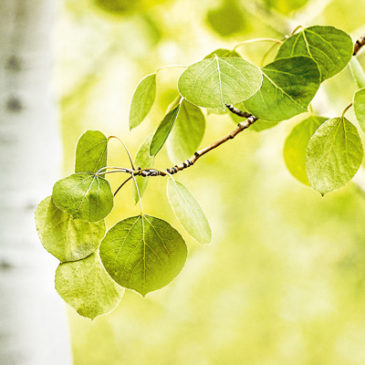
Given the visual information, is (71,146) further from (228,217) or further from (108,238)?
(108,238)

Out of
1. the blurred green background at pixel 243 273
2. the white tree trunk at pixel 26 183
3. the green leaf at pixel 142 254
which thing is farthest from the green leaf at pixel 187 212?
the blurred green background at pixel 243 273

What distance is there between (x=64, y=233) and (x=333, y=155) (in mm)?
161

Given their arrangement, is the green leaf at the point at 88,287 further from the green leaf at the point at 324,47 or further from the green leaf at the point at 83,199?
the green leaf at the point at 324,47

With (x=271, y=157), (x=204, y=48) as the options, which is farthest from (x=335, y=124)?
(x=271, y=157)

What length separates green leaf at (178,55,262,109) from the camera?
0.62 feet

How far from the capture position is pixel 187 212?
0.73 feet

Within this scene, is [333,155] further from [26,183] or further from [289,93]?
[26,183]

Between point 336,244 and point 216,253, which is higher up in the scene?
point 216,253

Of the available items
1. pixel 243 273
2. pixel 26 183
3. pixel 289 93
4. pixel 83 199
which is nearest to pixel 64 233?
pixel 83 199

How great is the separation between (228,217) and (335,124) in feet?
5.30

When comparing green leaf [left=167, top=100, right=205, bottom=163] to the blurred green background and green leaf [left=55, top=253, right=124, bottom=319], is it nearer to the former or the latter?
green leaf [left=55, top=253, right=124, bottom=319]

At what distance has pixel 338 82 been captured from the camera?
124 cm

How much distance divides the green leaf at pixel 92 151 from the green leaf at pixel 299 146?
14cm

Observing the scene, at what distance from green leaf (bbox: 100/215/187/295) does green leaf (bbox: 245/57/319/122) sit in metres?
0.08
